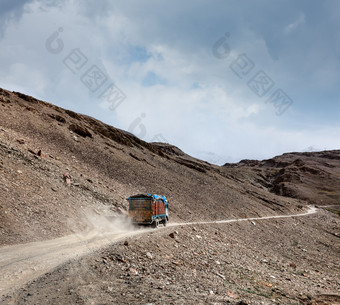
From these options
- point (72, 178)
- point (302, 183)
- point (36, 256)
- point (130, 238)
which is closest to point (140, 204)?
point (130, 238)

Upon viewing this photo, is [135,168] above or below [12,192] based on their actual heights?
above

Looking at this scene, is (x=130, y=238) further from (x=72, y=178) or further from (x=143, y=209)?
(x=72, y=178)

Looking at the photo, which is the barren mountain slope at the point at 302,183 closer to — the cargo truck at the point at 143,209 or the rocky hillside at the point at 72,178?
the rocky hillside at the point at 72,178

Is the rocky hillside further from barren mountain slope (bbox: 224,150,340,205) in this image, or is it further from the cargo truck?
barren mountain slope (bbox: 224,150,340,205)

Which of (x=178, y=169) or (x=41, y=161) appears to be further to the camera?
(x=178, y=169)

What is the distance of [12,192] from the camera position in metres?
21.7

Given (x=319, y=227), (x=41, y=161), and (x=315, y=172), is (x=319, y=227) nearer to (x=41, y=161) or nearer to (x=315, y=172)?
(x=41, y=161)

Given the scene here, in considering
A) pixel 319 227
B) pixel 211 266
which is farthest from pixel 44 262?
pixel 319 227

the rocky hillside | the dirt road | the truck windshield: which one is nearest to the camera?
the dirt road

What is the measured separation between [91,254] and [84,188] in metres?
18.1

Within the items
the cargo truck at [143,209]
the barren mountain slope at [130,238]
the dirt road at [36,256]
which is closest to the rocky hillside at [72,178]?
the barren mountain slope at [130,238]

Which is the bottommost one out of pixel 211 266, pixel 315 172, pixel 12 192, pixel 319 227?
pixel 12 192

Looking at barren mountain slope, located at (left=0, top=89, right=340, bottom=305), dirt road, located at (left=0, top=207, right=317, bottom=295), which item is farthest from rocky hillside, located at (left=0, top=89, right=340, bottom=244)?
dirt road, located at (left=0, top=207, right=317, bottom=295)

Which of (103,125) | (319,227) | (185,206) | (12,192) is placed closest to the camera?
(12,192)
